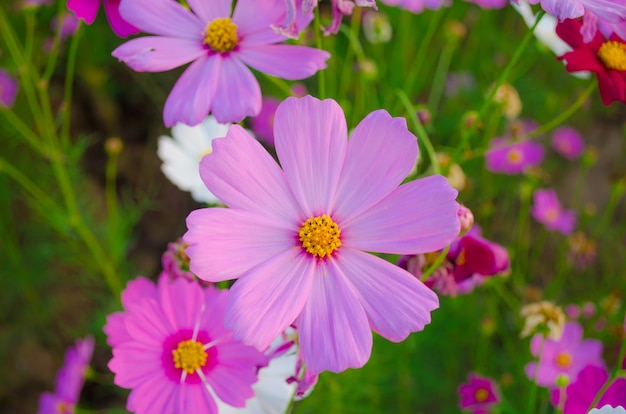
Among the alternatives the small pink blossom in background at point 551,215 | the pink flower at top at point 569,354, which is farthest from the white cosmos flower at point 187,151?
the small pink blossom in background at point 551,215

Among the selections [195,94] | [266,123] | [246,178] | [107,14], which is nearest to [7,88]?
[266,123]

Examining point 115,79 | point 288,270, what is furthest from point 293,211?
point 115,79

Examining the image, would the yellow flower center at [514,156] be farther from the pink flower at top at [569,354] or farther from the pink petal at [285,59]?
the pink petal at [285,59]

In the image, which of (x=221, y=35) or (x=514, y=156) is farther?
(x=514, y=156)

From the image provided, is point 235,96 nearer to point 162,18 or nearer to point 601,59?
point 162,18

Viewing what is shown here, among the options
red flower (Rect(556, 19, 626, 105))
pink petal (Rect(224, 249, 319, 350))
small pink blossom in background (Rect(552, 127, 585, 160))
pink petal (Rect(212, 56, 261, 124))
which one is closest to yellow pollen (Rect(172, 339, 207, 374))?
pink petal (Rect(224, 249, 319, 350))

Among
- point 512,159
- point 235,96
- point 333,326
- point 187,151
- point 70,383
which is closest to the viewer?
point 333,326
